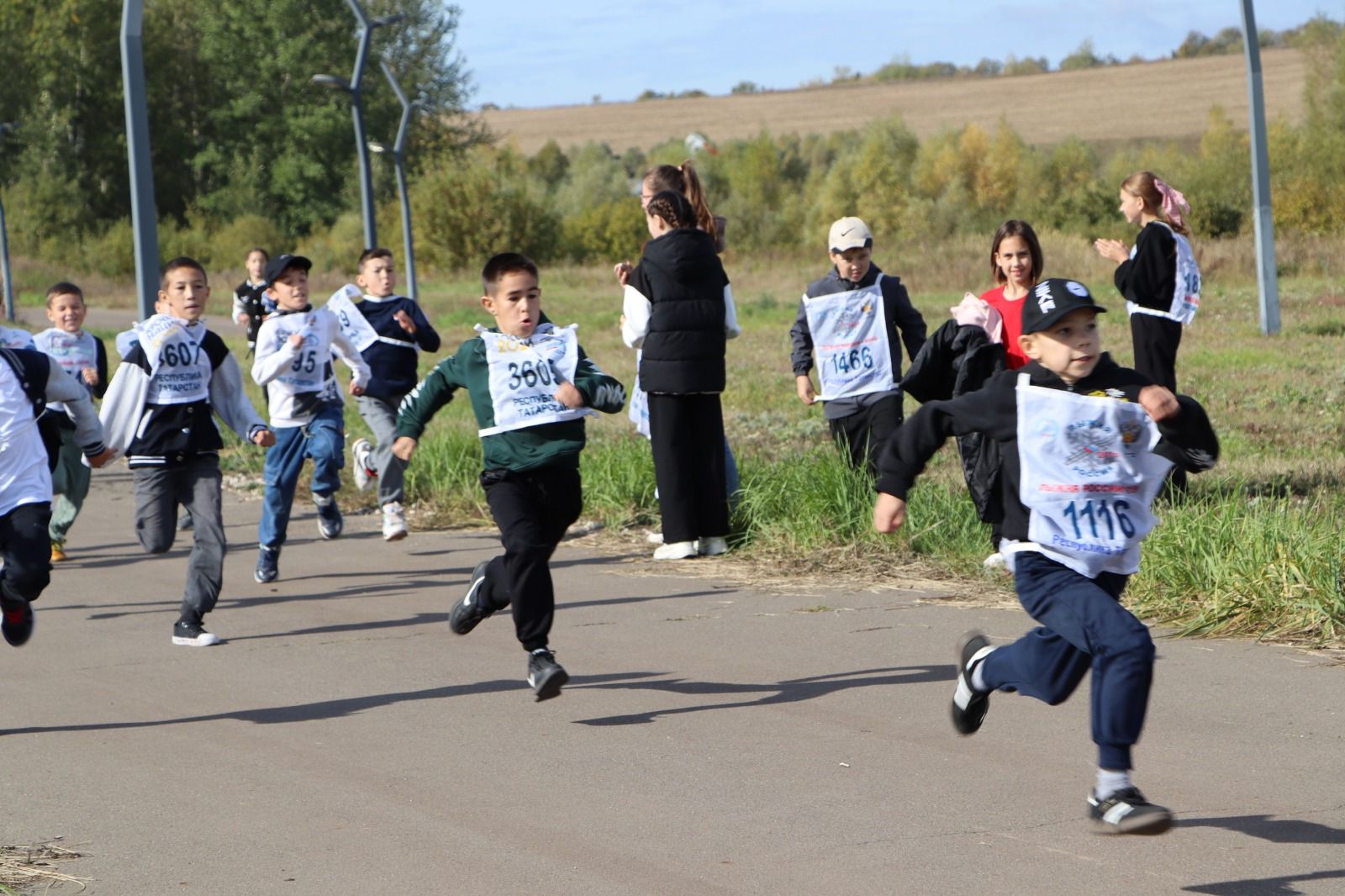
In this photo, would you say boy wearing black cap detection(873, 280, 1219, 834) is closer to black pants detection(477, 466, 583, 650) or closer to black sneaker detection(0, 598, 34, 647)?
black pants detection(477, 466, 583, 650)

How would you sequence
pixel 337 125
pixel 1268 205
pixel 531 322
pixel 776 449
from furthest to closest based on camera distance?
pixel 337 125 < pixel 1268 205 < pixel 776 449 < pixel 531 322

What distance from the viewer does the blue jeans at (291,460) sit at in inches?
388

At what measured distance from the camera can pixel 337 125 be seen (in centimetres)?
8556

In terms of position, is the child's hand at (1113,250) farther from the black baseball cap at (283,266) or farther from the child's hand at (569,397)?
the black baseball cap at (283,266)

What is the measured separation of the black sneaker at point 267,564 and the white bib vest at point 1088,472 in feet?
19.5

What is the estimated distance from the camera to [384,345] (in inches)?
443

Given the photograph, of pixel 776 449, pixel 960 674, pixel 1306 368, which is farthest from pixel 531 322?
pixel 1306 368

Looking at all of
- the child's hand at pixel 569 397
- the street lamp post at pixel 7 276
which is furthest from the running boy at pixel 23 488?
the street lamp post at pixel 7 276

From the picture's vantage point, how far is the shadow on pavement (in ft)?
21.6

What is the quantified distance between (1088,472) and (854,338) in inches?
193

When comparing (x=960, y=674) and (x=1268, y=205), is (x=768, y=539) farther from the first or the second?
(x=1268, y=205)

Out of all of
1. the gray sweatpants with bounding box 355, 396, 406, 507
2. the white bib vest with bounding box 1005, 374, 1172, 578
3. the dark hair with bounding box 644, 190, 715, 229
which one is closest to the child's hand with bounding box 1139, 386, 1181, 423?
the white bib vest with bounding box 1005, 374, 1172, 578

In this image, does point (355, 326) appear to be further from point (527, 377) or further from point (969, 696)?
point (969, 696)

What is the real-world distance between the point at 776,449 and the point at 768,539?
12.0 ft
